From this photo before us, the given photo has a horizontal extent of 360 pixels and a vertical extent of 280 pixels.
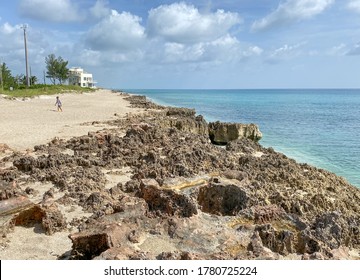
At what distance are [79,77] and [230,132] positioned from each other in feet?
392

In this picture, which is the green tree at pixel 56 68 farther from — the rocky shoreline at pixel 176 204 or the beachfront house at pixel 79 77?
the rocky shoreline at pixel 176 204

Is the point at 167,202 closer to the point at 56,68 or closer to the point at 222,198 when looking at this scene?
the point at 222,198

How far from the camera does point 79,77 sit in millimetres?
135375

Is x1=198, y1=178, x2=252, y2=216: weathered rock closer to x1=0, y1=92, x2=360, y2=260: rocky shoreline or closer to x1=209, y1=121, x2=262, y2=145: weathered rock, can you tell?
x1=0, y1=92, x2=360, y2=260: rocky shoreline

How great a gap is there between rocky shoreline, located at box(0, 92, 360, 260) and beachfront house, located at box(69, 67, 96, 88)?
12719 centimetres

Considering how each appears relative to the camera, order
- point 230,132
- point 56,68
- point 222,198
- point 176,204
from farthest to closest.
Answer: point 56,68
point 230,132
point 222,198
point 176,204

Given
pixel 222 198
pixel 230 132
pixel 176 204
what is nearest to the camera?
pixel 176 204

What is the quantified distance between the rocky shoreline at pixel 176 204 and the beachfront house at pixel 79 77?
5007 inches

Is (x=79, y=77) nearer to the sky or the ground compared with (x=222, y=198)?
nearer to the sky

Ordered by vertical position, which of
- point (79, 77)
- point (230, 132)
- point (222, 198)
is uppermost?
point (79, 77)

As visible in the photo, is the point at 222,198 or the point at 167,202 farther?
the point at 222,198

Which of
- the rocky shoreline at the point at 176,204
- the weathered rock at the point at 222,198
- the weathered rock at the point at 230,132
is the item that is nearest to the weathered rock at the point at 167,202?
the rocky shoreline at the point at 176,204

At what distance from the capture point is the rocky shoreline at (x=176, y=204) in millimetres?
5438

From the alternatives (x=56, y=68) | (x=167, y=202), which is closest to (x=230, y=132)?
(x=167, y=202)
